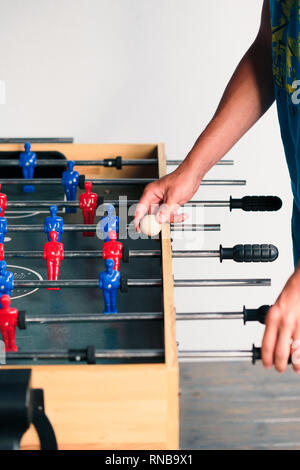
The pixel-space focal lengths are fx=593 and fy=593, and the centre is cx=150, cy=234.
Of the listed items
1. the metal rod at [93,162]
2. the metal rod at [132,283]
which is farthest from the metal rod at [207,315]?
the metal rod at [93,162]

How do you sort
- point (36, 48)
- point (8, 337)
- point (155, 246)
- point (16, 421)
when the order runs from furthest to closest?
point (36, 48), point (155, 246), point (8, 337), point (16, 421)

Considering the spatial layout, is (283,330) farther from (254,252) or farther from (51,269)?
(51,269)

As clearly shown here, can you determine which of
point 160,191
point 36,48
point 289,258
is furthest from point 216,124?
point 289,258

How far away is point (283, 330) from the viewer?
0.92 meters

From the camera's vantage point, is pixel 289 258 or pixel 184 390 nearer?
pixel 184 390

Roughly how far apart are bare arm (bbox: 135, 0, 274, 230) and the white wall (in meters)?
0.97

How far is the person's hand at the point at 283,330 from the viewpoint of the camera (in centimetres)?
92

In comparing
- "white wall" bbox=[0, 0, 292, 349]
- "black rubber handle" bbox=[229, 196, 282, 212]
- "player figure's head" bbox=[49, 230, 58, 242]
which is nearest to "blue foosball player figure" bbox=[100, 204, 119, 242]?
"player figure's head" bbox=[49, 230, 58, 242]

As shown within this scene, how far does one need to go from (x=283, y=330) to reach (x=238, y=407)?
1483 mm

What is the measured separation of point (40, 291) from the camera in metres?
1.34

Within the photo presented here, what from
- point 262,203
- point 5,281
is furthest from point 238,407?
point 5,281

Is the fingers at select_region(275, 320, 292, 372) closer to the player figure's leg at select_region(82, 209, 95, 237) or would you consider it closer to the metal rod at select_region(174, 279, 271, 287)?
the metal rod at select_region(174, 279, 271, 287)

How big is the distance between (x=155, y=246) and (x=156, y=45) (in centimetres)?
112
